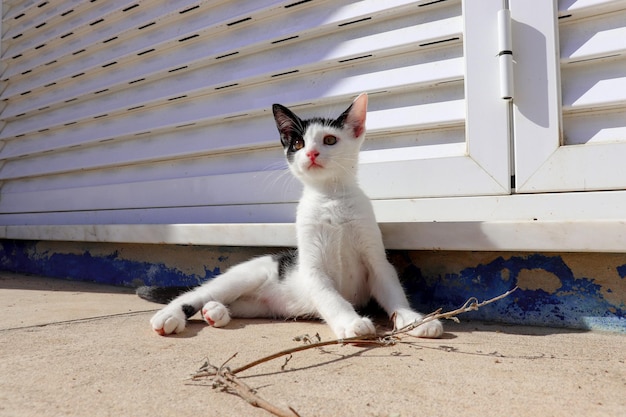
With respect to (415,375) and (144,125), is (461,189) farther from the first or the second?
(144,125)

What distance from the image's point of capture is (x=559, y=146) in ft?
6.59

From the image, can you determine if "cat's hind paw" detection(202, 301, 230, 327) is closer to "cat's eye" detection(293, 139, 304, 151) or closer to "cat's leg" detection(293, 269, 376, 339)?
"cat's leg" detection(293, 269, 376, 339)

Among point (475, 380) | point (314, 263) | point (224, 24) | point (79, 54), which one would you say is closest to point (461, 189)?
point (314, 263)

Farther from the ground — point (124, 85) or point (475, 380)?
point (124, 85)

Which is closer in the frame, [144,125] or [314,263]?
[314,263]

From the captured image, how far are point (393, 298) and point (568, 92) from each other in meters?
1.13

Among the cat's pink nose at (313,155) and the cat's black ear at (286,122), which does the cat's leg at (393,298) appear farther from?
the cat's black ear at (286,122)

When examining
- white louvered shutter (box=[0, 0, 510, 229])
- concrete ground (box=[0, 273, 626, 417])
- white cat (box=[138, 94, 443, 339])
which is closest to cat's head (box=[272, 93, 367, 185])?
white cat (box=[138, 94, 443, 339])

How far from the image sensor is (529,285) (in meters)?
2.02

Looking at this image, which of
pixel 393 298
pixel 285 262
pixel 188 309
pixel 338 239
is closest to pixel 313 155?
pixel 338 239

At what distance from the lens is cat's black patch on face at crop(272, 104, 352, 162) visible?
2.19 metres

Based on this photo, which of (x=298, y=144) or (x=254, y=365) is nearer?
(x=254, y=365)

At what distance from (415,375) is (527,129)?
1.26m

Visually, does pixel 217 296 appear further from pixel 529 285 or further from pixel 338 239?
pixel 529 285
